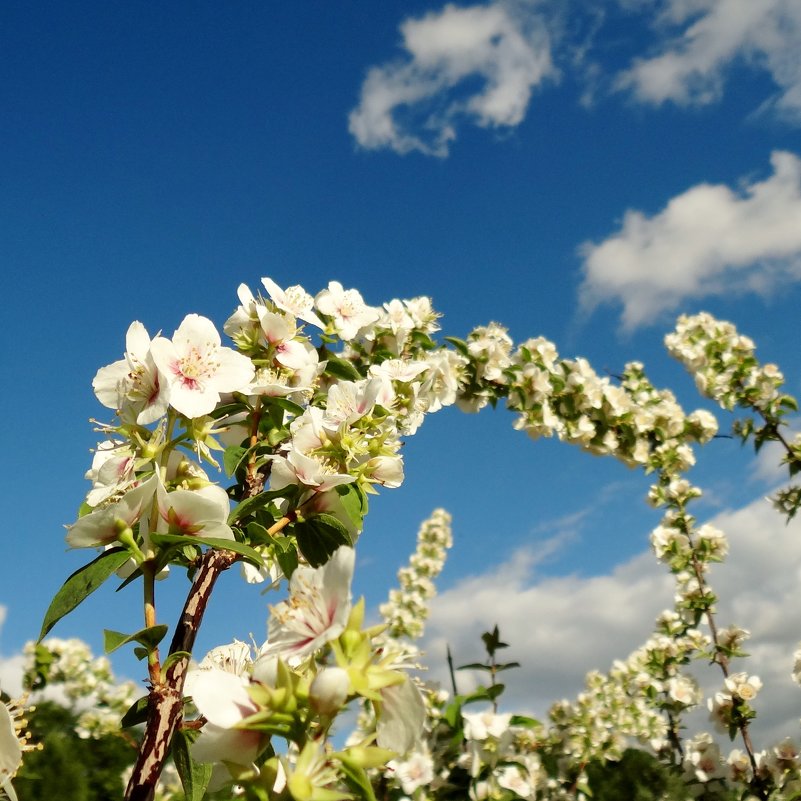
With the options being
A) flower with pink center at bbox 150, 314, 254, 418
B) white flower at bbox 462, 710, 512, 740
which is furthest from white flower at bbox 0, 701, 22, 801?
white flower at bbox 462, 710, 512, 740

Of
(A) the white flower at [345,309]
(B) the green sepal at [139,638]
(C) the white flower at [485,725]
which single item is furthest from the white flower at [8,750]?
(C) the white flower at [485,725]

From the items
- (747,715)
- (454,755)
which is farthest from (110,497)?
(747,715)

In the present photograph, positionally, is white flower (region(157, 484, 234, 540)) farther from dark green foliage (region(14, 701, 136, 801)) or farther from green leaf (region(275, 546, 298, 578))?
dark green foliage (region(14, 701, 136, 801))

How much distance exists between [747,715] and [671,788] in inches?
27.5

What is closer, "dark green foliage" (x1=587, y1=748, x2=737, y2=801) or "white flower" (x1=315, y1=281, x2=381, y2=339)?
"white flower" (x1=315, y1=281, x2=381, y2=339)

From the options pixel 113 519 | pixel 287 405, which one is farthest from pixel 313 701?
pixel 287 405

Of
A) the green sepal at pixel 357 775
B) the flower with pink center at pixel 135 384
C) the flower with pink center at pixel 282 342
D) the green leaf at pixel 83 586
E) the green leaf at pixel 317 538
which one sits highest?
the flower with pink center at pixel 282 342

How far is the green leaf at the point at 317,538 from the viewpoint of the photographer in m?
1.57

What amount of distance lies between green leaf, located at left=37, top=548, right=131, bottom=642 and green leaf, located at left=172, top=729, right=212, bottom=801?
265mm

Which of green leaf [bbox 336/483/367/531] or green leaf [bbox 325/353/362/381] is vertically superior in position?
green leaf [bbox 325/353/362/381]

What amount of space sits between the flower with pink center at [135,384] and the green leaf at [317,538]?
0.38 m

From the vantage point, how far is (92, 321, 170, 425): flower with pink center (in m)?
1.40

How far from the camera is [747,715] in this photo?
441 centimetres

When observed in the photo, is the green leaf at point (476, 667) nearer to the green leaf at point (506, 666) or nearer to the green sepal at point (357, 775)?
the green leaf at point (506, 666)
